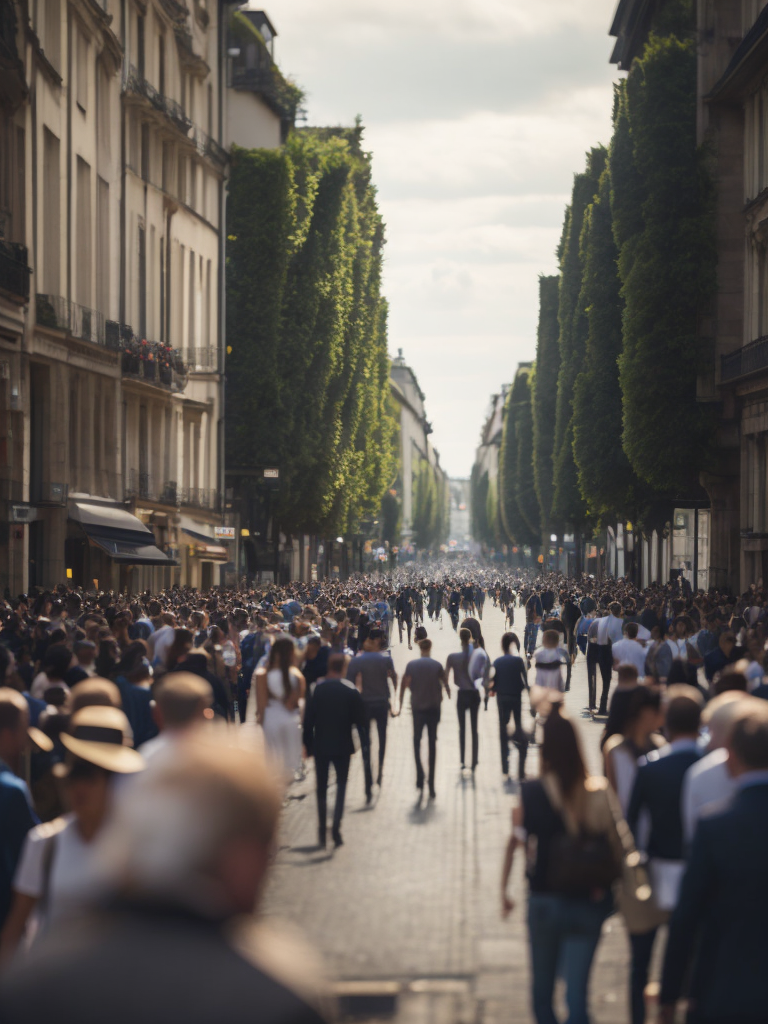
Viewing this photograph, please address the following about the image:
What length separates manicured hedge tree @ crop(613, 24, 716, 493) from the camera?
4447 cm

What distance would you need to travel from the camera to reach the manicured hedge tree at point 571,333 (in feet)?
213

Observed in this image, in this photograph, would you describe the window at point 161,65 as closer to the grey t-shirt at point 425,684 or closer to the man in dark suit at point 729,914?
the grey t-shirt at point 425,684

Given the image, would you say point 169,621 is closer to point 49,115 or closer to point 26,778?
point 26,778

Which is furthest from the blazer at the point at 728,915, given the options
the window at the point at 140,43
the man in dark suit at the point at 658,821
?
the window at the point at 140,43

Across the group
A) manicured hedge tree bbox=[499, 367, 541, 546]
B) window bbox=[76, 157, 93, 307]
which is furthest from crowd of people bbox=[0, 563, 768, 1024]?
manicured hedge tree bbox=[499, 367, 541, 546]

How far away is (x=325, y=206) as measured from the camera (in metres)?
61.5

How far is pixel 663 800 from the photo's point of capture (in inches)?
294

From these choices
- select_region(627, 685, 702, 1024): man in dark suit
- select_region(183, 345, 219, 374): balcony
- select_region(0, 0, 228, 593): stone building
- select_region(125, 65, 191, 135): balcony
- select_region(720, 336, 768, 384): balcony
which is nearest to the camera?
select_region(627, 685, 702, 1024): man in dark suit

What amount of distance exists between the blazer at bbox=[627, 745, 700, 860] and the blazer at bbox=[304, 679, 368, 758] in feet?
20.6

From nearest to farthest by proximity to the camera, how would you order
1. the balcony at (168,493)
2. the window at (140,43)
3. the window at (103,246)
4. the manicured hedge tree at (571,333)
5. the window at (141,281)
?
1. the window at (103,246)
2. the balcony at (168,493)
3. the window at (140,43)
4. the window at (141,281)
5. the manicured hedge tree at (571,333)

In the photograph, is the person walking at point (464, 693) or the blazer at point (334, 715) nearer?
the blazer at point (334, 715)

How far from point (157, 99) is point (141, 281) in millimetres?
5138

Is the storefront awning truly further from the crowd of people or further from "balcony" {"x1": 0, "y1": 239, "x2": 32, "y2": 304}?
the crowd of people

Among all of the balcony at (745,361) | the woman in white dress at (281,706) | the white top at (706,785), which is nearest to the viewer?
the white top at (706,785)
